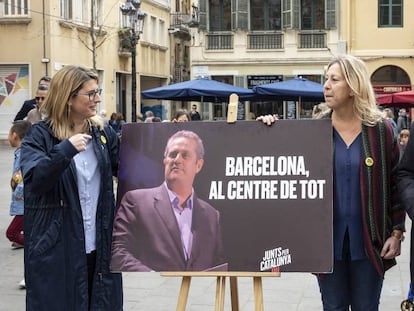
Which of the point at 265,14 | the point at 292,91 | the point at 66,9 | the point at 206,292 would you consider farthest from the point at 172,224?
the point at 265,14

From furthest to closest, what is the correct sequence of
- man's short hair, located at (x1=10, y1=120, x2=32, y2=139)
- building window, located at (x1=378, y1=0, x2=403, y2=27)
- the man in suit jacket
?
building window, located at (x1=378, y1=0, x2=403, y2=27)
man's short hair, located at (x1=10, y1=120, x2=32, y2=139)
the man in suit jacket

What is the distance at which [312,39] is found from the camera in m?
31.2

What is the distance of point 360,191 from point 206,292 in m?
3.02

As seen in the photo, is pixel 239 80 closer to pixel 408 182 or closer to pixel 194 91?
pixel 194 91

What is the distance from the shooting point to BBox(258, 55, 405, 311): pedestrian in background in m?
3.75

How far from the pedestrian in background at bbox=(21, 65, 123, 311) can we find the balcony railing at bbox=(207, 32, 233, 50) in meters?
28.3

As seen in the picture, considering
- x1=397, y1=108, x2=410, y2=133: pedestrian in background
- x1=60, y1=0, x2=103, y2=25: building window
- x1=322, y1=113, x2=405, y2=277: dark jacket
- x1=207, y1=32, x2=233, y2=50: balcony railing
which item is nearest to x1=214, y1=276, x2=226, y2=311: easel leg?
x1=322, y1=113, x2=405, y2=277: dark jacket

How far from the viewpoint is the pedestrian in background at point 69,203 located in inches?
143

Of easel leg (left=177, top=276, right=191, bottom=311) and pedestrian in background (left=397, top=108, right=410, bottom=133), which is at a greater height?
pedestrian in background (left=397, top=108, right=410, bottom=133)

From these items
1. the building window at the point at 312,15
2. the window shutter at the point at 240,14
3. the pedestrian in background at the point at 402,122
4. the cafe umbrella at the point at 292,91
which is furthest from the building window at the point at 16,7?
the pedestrian in background at the point at 402,122

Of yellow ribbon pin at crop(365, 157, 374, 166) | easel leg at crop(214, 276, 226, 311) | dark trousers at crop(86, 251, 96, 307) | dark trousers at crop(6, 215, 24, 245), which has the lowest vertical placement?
dark trousers at crop(6, 215, 24, 245)

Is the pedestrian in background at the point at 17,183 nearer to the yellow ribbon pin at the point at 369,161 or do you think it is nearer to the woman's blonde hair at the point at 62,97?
the woman's blonde hair at the point at 62,97

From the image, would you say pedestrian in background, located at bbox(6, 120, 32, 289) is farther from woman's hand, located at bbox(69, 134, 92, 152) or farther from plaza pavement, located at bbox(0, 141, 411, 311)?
woman's hand, located at bbox(69, 134, 92, 152)

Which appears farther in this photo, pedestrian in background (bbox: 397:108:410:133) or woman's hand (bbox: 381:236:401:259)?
→ pedestrian in background (bbox: 397:108:410:133)
